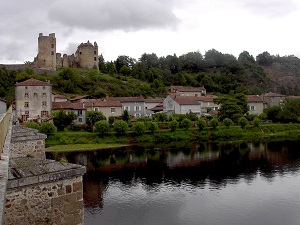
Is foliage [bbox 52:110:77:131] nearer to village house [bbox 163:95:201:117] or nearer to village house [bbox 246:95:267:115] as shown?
village house [bbox 163:95:201:117]

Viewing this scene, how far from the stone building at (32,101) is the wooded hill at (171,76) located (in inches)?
296

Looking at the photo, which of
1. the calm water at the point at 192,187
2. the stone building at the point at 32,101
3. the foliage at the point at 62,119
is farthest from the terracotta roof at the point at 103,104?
the calm water at the point at 192,187

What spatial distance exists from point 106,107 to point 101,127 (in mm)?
10474

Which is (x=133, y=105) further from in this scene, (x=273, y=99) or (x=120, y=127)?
(x=273, y=99)

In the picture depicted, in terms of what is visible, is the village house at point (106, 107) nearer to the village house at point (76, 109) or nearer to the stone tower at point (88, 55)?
the village house at point (76, 109)

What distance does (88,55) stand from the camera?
94.5 meters

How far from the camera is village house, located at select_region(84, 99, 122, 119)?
5881cm

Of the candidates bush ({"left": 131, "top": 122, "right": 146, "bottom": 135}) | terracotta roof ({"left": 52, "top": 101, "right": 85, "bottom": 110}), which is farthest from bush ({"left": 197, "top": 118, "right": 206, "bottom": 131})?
terracotta roof ({"left": 52, "top": 101, "right": 85, "bottom": 110})

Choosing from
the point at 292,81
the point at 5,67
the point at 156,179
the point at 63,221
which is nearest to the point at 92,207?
the point at 156,179

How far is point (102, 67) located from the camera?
10162cm

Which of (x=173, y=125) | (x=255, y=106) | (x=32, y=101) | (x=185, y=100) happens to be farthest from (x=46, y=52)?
(x=255, y=106)

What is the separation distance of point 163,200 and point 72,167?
18079 mm

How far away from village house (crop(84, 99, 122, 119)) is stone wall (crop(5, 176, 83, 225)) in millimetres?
52952

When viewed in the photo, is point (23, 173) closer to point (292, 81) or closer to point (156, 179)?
point (156, 179)
